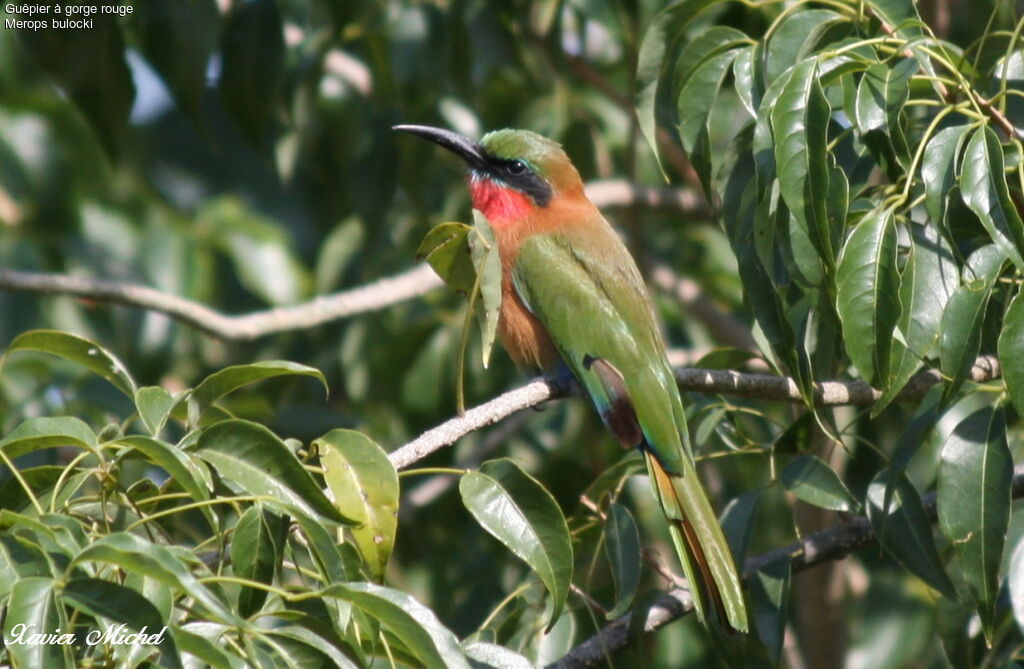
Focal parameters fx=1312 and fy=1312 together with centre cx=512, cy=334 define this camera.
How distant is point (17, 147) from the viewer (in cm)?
534

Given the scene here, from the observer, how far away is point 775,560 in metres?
2.75

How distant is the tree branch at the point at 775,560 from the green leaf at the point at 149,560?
1.31m

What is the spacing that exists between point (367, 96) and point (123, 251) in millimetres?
1429

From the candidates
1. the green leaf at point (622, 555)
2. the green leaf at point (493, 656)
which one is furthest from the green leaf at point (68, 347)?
the green leaf at point (622, 555)

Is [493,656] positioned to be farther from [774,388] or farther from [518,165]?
[518,165]

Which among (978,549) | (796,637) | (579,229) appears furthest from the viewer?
(796,637)

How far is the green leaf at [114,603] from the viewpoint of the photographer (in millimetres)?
1665

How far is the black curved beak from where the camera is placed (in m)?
4.15

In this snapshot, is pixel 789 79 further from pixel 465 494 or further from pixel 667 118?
pixel 667 118

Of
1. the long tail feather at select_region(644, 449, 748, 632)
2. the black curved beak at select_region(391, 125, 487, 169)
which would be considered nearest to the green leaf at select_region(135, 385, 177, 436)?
the long tail feather at select_region(644, 449, 748, 632)

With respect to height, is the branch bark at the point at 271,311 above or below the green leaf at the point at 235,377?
below

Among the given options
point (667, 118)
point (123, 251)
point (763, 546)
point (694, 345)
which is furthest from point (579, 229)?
point (123, 251)

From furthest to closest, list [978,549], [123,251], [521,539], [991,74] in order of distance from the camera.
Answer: [123,251], [991,74], [978,549], [521,539]

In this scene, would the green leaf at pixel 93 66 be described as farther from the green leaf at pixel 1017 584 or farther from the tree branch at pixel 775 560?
the green leaf at pixel 1017 584
